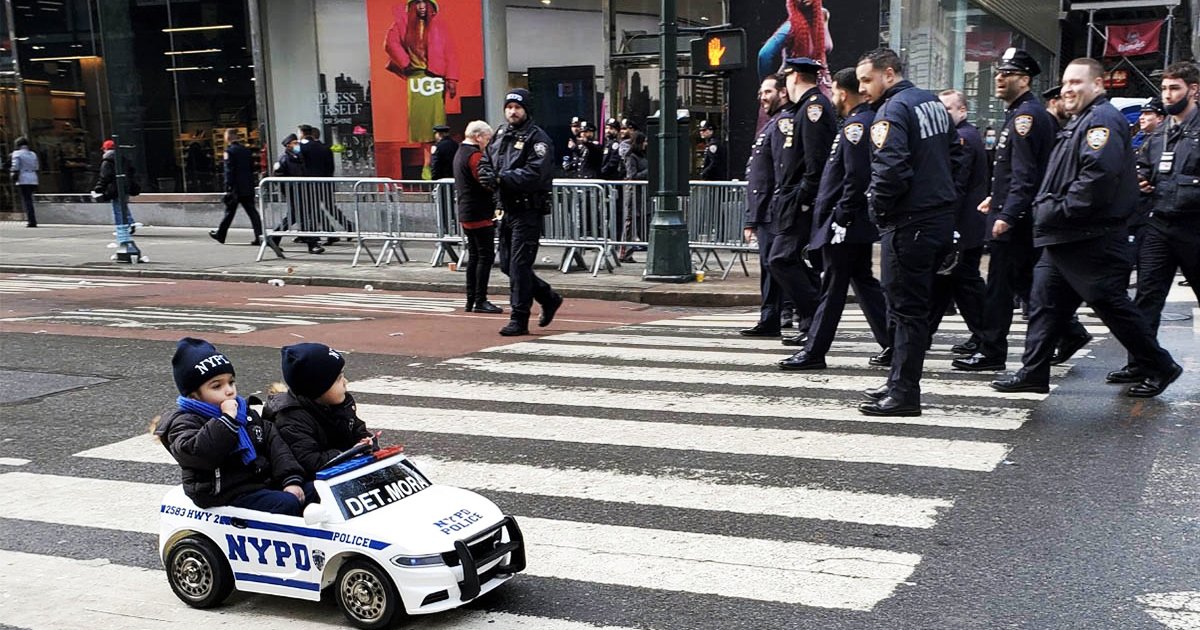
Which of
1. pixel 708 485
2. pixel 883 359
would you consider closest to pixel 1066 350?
pixel 883 359

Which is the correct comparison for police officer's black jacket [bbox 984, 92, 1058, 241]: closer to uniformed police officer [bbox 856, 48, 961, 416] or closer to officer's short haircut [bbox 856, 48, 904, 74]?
uniformed police officer [bbox 856, 48, 961, 416]

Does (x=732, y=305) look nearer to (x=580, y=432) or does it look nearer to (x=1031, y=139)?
(x=1031, y=139)

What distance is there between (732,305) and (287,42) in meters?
14.5

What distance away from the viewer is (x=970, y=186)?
28.0ft

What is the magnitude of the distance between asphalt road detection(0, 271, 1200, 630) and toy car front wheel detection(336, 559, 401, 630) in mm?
130

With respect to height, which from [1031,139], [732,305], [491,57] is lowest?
[732,305]

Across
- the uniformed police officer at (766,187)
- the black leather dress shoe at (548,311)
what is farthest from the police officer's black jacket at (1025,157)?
the black leather dress shoe at (548,311)

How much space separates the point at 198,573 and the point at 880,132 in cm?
442

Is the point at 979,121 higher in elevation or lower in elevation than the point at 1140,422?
higher

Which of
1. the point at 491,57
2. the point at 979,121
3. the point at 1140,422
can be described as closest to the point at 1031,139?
the point at 1140,422

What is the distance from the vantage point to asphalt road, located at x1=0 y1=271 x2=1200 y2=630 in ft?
13.1

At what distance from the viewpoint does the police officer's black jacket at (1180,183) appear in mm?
7508

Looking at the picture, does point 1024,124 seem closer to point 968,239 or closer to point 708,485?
point 968,239

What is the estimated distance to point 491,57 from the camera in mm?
21266
